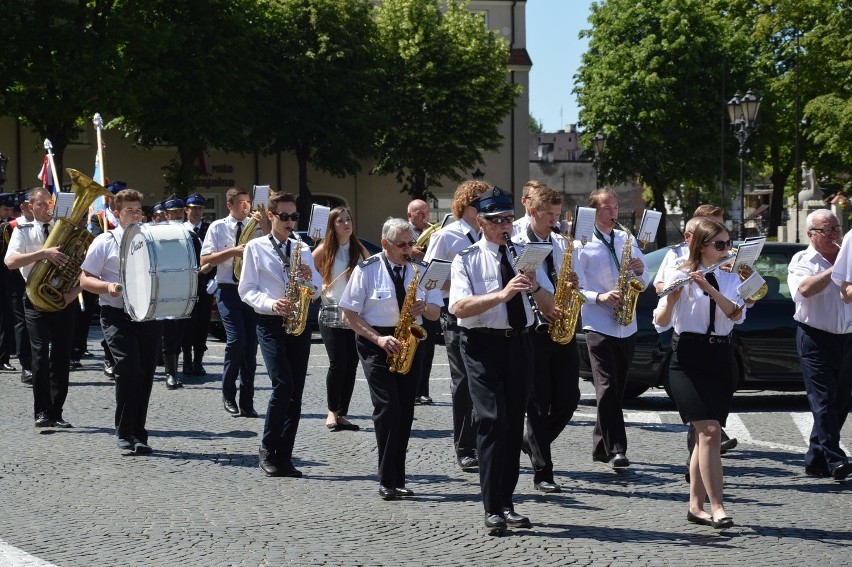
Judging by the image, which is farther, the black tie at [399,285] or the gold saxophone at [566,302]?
the black tie at [399,285]

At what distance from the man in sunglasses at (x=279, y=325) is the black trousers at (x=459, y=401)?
0.99 m

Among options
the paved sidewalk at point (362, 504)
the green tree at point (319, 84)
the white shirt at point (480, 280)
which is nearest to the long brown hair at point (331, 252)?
the paved sidewalk at point (362, 504)

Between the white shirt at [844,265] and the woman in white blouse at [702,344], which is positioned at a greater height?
the white shirt at [844,265]

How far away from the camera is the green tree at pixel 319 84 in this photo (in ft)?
153

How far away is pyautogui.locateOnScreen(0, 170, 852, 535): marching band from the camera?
25.0ft

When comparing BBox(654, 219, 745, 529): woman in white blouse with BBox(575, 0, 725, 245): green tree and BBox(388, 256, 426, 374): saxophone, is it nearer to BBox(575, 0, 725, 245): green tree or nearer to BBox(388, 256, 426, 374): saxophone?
BBox(388, 256, 426, 374): saxophone

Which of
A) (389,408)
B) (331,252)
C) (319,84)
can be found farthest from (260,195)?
(319,84)

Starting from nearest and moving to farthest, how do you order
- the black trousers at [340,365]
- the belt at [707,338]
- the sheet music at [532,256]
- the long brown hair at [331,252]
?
the sheet music at [532,256] → the belt at [707,338] → the long brown hair at [331,252] → the black trousers at [340,365]

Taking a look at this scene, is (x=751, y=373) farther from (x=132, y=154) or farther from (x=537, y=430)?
(x=132, y=154)

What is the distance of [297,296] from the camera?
9.60 meters

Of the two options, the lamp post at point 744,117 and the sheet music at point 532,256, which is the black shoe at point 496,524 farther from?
the lamp post at point 744,117

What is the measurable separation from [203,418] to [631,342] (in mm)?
4276

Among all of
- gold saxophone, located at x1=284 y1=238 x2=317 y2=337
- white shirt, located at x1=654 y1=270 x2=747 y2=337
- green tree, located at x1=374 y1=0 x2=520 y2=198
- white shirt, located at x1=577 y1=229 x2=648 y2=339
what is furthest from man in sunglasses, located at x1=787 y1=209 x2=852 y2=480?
green tree, located at x1=374 y1=0 x2=520 y2=198

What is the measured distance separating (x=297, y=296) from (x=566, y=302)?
194cm
